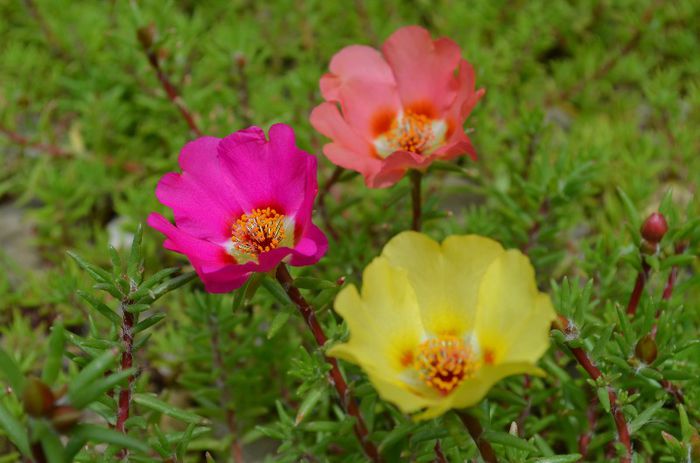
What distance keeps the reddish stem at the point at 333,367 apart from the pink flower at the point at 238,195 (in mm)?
43

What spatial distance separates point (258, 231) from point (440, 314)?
0.48 meters

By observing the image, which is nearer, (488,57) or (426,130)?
(426,130)

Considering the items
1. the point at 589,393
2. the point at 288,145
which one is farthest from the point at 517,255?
the point at 589,393

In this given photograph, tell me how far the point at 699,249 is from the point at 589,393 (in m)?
0.50

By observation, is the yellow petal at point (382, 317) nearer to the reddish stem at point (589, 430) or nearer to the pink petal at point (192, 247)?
the pink petal at point (192, 247)

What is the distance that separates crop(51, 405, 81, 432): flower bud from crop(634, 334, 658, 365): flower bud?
1.18 metres

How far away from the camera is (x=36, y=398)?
108 centimetres

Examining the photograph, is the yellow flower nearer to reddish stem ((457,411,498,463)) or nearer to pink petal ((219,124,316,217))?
reddish stem ((457,411,498,463))

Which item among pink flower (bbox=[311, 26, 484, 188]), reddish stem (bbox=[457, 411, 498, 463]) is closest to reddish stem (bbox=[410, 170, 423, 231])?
pink flower (bbox=[311, 26, 484, 188])

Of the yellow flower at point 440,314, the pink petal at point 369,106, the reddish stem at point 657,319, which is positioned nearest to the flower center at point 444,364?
the yellow flower at point 440,314

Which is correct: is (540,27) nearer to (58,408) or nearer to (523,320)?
(523,320)

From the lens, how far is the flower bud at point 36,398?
1.08 m

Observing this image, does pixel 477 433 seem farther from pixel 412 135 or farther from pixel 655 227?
pixel 412 135

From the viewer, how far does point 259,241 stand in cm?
167
